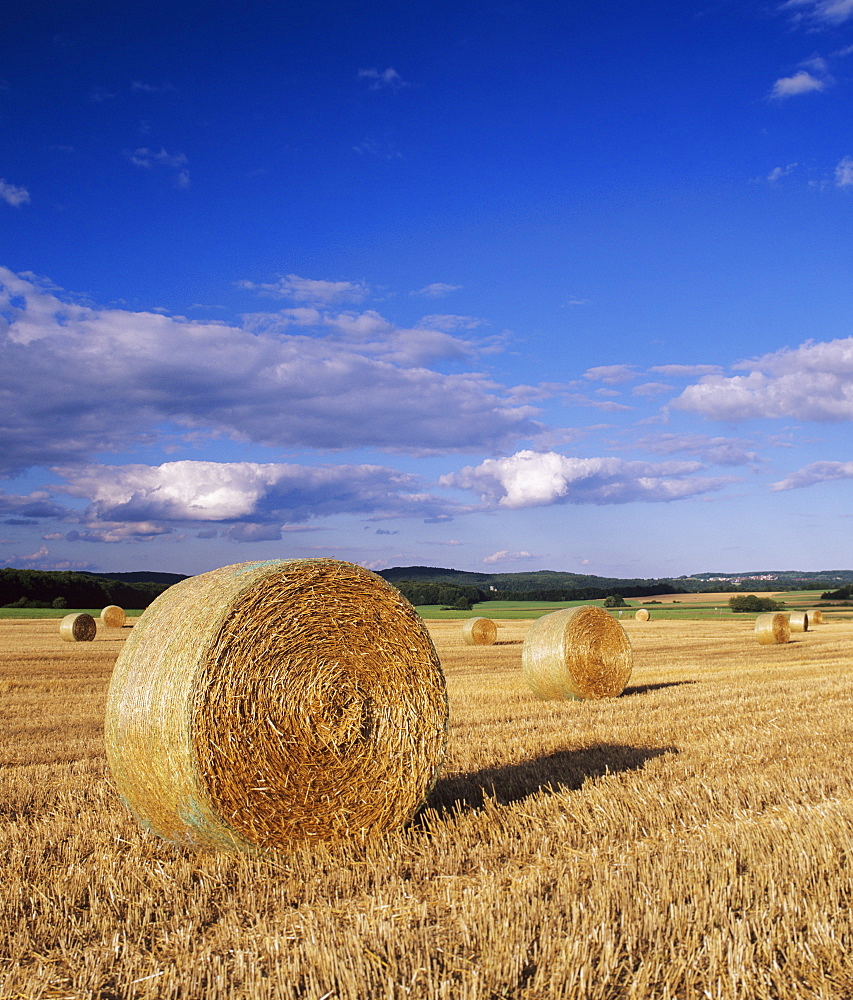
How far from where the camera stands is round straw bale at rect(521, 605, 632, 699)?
13.0 m

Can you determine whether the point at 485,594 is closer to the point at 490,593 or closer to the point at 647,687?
the point at 490,593

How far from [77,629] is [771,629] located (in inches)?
893

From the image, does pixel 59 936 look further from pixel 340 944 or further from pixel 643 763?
pixel 643 763

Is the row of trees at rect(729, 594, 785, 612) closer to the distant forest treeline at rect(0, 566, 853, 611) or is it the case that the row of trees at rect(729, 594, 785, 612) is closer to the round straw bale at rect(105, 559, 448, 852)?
the distant forest treeline at rect(0, 566, 853, 611)

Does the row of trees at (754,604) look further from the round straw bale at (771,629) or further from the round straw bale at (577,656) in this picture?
the round straw bale at (577,656)

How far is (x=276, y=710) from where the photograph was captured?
533 cm

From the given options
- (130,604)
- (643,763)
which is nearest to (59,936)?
(643,763)

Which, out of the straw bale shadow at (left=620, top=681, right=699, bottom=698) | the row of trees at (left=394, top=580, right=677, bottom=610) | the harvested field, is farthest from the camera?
the row of trees at (left=394, top=580, right=677, bottom=610)

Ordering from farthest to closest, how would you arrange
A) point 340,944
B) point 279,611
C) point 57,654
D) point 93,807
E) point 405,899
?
point 57,654 < point 93,807 < point 279,611 < point 405,899 < point 340,944

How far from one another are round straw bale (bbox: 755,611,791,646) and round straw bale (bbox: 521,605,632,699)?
15081mm

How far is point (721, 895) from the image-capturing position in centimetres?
406

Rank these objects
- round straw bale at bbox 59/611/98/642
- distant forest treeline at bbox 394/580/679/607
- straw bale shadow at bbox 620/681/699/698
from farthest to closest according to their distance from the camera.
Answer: distant forest treeline at bbox 394/580/679/607
round straw bale at bbox 59/611/98/642
straw bale shadow at bbox 620/681/699/698

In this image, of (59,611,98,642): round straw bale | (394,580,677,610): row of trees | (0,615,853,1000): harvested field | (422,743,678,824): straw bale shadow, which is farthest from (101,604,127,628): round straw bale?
(422,743,678,824): straw bale shadow

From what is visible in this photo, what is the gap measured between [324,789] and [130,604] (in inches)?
2074
